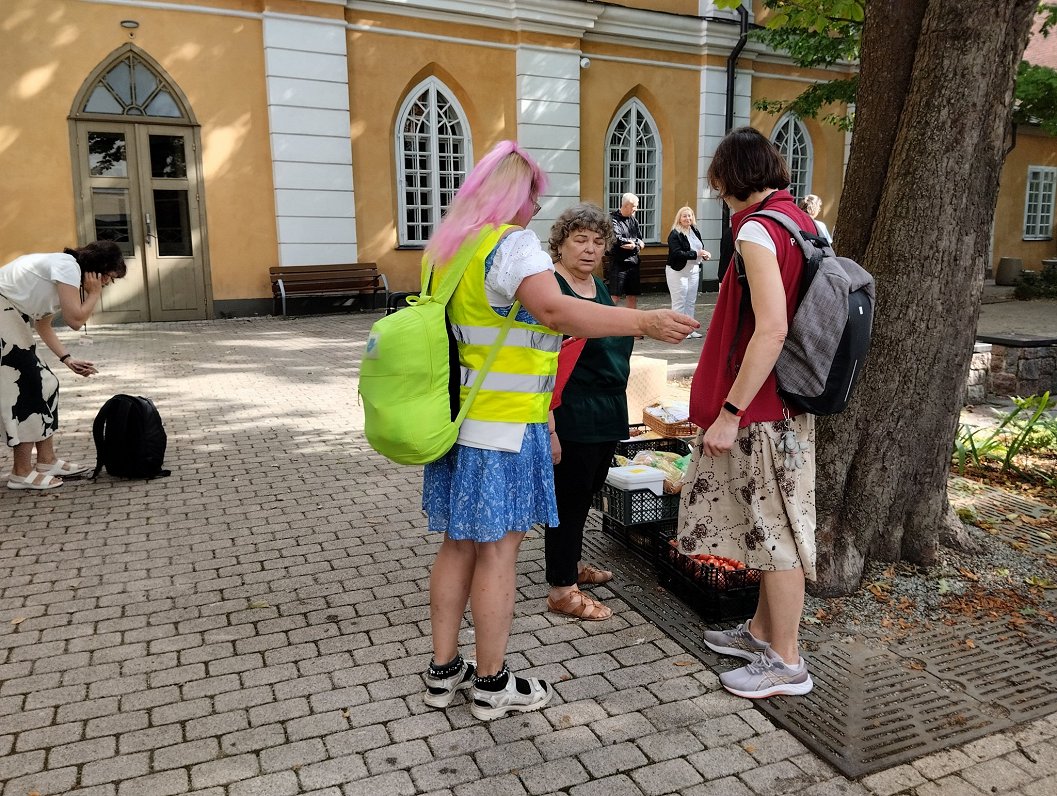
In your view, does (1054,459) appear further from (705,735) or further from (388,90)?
(388,90)

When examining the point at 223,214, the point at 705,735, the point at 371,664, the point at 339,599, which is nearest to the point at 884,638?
the point at 705,735

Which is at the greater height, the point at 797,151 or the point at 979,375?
the point at 797,151

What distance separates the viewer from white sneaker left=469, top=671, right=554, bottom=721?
3.04 metres

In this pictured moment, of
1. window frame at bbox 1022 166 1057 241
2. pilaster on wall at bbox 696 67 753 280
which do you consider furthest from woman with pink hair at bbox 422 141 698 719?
window frame at bbox 1022 166 1057 241

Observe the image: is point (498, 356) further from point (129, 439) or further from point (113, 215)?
point (113, 215)

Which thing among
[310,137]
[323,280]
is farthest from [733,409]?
[310,137]

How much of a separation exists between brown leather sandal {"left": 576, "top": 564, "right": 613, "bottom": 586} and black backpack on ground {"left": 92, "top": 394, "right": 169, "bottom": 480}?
3.27 meters

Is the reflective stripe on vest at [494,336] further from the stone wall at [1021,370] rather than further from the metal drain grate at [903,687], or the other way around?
the stone wall at [1021,370]

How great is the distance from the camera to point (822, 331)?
2961 millimetres

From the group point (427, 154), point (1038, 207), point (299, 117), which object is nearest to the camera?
point (299, 117)

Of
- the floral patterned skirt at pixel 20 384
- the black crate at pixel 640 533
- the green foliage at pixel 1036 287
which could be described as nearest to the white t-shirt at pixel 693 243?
the black crate at pixel 640 533

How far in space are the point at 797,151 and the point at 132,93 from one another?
15054 millimetres

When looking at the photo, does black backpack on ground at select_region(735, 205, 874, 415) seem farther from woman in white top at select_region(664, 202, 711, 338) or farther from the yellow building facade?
the yellow building facade

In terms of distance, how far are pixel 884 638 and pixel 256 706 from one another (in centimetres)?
253
